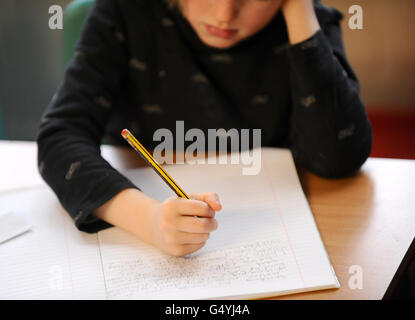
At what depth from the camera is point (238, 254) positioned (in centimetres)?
60

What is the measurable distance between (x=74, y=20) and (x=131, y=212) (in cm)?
56

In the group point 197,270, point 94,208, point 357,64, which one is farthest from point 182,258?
point 357,64

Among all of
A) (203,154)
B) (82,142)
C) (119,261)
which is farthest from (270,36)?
(119,261)

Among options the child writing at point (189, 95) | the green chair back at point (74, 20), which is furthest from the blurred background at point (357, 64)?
the child writing at point (189, 95)

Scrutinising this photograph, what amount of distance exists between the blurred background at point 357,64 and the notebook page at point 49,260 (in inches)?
49.0

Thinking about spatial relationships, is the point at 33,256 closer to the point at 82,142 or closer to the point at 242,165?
the point at 82,142

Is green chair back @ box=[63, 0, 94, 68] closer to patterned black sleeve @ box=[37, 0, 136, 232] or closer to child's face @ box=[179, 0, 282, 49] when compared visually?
patterned black sleeve @ box=[37, 0, 136, 232]

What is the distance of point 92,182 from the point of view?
2.27 ft

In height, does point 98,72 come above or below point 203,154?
above

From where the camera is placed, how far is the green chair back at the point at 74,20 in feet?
3.39

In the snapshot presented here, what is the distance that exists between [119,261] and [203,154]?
0.32 m

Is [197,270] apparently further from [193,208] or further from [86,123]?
[86,123]

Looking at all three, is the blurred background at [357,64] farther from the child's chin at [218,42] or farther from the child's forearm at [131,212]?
the child's forearm at [131,212]
